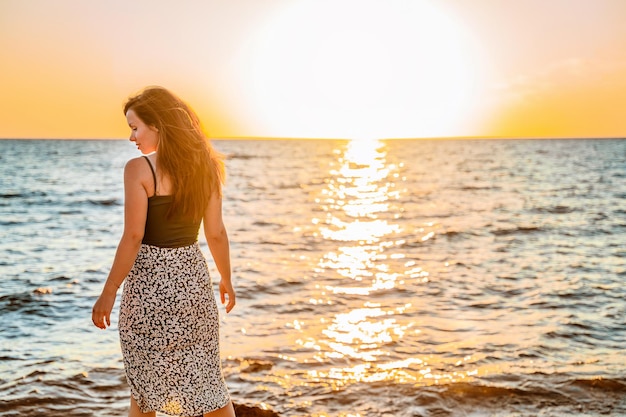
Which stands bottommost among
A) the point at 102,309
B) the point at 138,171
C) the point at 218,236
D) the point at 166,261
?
the point at 102,309

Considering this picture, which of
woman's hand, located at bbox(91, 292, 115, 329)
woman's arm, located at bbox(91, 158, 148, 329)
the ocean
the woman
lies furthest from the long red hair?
the ocean

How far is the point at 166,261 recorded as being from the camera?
3566mm

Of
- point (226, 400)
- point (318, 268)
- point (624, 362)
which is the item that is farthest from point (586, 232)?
point (226, 400)

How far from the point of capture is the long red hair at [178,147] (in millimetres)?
3502

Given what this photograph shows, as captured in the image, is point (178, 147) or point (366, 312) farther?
point (366, 312)

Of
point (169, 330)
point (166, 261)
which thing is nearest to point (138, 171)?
point (166, 261)

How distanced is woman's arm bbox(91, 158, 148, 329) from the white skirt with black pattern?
0.45 ft

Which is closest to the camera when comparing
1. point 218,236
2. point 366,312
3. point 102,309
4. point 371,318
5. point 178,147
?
point 102,309

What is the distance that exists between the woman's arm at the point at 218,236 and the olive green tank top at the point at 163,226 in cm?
13

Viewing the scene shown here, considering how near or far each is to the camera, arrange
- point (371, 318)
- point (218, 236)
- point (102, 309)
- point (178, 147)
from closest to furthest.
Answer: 1. point (102, 309)
2. point (178, 147)
3. point (218, 236)
4. point (371, 318)

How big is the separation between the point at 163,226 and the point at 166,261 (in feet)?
0.58

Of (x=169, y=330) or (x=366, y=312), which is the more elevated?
(x=169, y=330)

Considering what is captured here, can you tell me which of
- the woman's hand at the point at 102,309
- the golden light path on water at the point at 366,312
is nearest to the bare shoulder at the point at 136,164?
the woman's hand at the point at 102,309

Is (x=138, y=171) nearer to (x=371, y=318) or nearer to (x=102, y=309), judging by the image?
(x=102, y=309)
